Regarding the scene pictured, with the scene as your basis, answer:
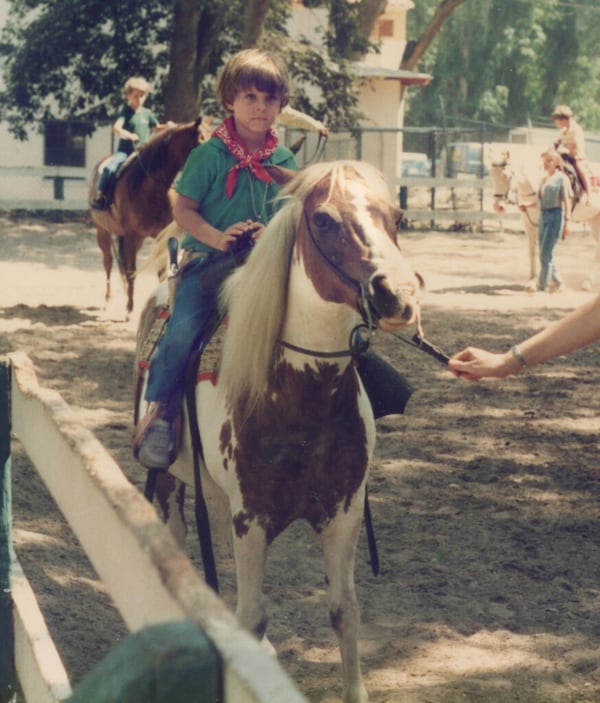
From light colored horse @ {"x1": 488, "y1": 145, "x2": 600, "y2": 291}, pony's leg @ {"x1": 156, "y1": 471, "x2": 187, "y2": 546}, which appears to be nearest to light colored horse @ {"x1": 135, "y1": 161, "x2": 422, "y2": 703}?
pony's leg @ {"x1": 156, "y1": 471, "x2": 187, "y2": 546}

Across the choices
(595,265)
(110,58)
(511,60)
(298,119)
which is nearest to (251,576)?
(298,119)

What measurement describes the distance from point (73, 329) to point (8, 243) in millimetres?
9309

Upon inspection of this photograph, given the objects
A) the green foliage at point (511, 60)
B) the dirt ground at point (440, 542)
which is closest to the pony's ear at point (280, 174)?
the dirt ground at point (440, 542)

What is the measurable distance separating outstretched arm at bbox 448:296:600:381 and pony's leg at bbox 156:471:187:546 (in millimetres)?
1667

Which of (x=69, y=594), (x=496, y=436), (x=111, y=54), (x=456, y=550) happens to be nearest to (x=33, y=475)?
(x=69, y=594)

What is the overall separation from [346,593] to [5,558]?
121 cm

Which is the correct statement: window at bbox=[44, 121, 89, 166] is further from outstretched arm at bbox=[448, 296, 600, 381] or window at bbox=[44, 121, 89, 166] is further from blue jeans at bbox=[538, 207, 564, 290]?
outstretched arm at bbox=[448, 296, 600, 381]

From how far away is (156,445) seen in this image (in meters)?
4.44

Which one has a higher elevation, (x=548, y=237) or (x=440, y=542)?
(x=548, y=237)

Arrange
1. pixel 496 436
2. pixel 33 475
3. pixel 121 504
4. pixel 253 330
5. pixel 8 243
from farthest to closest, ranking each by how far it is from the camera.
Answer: pixel 8 243 < pixel 496 436 < pixel 33 475 < pixel 253 330 < pixel 121 504

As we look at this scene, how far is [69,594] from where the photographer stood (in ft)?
18.5

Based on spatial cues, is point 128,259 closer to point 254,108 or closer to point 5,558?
point 254,108

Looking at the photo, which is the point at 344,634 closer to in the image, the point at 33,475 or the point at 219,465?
the point at 219,465

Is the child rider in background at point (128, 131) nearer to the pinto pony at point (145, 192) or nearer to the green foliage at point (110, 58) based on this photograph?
the pinto pony at point (145, 192)
